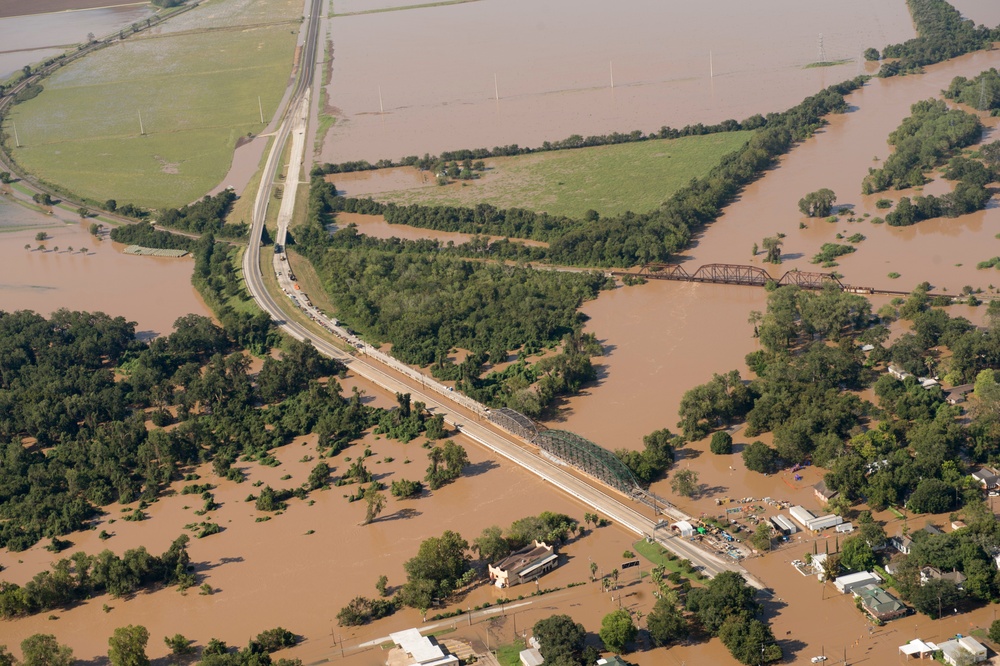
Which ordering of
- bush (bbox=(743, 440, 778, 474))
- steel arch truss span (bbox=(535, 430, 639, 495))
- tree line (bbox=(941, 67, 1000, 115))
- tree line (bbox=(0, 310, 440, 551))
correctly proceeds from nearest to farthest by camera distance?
steel arch truss span (bbox=(535, 430, 639, 495)) < bush (bbox=(743, 440, 778, 474)) < tree line (bbox=(0, 310, 440, 551)) < tree line (bbox=(941, 67, 1000, 115))

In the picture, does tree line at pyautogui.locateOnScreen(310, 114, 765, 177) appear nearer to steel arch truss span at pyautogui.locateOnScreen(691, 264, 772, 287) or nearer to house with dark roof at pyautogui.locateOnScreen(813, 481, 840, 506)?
steel arch truss span at pyautogui.locateOnScreen(691, 264, 772, 287)

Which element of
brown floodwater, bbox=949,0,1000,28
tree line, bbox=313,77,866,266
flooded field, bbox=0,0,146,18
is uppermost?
flooded field, bbox=0,0,146,18

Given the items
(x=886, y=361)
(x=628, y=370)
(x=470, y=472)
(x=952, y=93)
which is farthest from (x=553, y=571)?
(x=952, y=93)

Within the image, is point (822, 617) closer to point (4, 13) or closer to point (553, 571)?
point (553, 571)

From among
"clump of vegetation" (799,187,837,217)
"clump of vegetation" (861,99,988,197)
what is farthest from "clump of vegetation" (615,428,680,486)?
"clump of vegetation" (861,99,988,197)

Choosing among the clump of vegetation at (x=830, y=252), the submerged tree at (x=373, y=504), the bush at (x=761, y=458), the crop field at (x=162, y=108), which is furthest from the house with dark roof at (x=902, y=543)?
the crop field at (x=162, y=108)

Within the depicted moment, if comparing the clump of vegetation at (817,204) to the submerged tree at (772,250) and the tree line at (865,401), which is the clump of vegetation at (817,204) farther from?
the tree line at (865,401)

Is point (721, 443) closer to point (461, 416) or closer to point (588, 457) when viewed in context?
point (588, 457)
